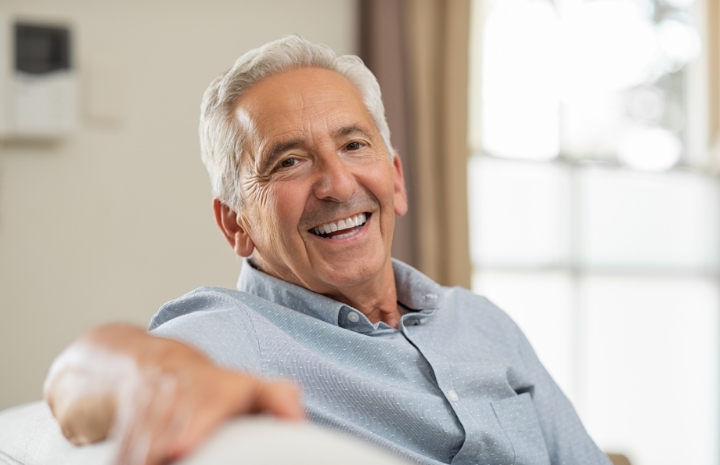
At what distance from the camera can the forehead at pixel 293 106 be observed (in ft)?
4.73

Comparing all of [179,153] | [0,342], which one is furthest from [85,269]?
[179,153]

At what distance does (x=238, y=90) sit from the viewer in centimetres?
150

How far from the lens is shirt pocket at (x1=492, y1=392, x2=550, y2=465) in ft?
4.70

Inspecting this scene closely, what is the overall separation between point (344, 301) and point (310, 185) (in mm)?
247

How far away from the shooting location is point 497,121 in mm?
3559

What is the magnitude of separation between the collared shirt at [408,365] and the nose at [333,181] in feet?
0.62

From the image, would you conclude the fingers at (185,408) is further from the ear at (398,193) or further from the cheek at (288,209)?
the ear at (398,193)

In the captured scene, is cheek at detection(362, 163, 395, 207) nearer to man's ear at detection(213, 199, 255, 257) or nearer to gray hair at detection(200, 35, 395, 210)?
gray hair at detection(200, 35, 395, 210)

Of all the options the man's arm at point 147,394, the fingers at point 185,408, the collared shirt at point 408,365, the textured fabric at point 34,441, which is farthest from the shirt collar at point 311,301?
the fingers at point 185,408

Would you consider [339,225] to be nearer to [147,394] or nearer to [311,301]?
[311,301]

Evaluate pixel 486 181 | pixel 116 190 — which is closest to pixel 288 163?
pixel 116 190

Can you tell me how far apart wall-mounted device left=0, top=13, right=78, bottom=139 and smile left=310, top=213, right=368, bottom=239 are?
1.42 m

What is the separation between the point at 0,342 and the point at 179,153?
2.88 ft

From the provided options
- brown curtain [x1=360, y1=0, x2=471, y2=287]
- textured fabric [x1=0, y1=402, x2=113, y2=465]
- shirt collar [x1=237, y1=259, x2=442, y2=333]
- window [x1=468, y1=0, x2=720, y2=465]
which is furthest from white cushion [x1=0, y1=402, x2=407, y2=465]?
window [x1=468, y1=0, x2=720, y2=465]
